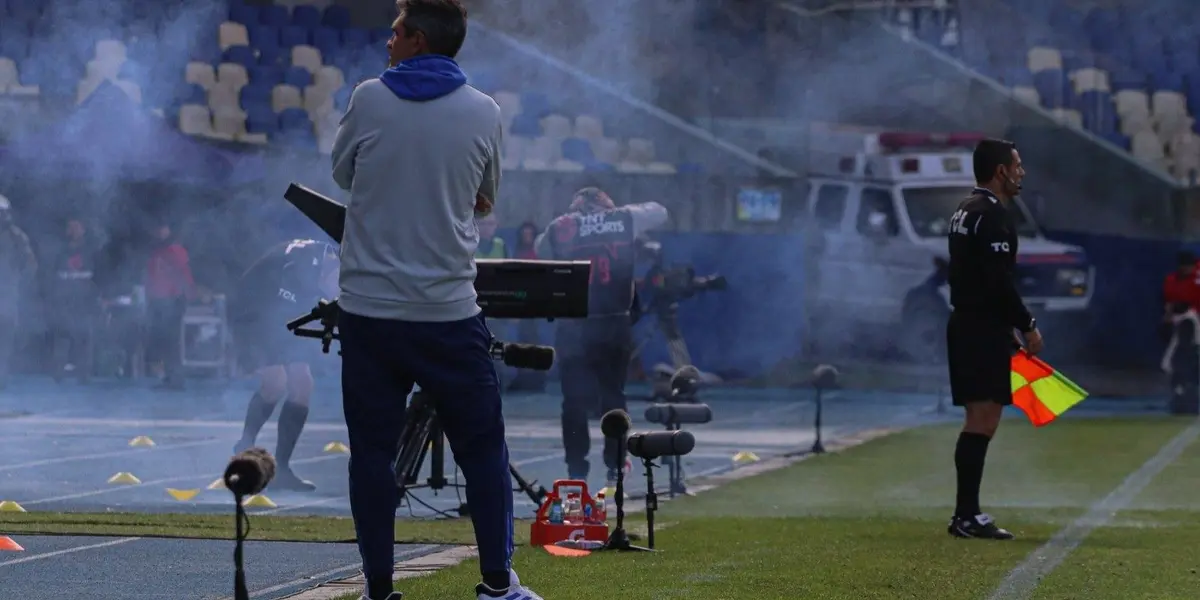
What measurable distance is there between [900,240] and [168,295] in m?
8.33

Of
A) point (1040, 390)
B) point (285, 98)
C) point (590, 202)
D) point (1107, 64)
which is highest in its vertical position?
point (1107, 64)

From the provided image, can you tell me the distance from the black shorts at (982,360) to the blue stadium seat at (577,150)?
45.7 feet


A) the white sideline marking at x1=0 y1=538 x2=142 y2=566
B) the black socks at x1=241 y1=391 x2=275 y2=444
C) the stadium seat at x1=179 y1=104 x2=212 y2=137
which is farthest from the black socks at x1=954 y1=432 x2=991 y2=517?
the stadium seat at x1=179 y1=104 x2=212 y2=137

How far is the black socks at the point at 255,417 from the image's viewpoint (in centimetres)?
1255

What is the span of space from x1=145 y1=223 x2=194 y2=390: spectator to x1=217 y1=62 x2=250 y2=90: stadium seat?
6.74 ft

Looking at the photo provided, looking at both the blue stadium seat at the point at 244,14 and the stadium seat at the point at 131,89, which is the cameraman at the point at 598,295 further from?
the blue stadium seat at the point at 244,14

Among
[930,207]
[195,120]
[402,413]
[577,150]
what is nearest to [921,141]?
[930,207]

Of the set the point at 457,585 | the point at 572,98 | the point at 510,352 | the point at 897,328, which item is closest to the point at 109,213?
the point at 572,98

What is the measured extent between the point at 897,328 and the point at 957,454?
50.4 feet

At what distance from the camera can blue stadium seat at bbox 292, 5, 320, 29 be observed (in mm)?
23078

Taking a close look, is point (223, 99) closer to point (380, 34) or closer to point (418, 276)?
point (380, 34)

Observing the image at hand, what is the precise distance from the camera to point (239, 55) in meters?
22.3

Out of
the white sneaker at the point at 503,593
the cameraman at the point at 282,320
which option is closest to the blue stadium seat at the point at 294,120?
the cameraman at the point at 282,320

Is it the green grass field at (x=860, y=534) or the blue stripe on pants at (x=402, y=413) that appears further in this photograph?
the green grass field at (x=860, y=534)
